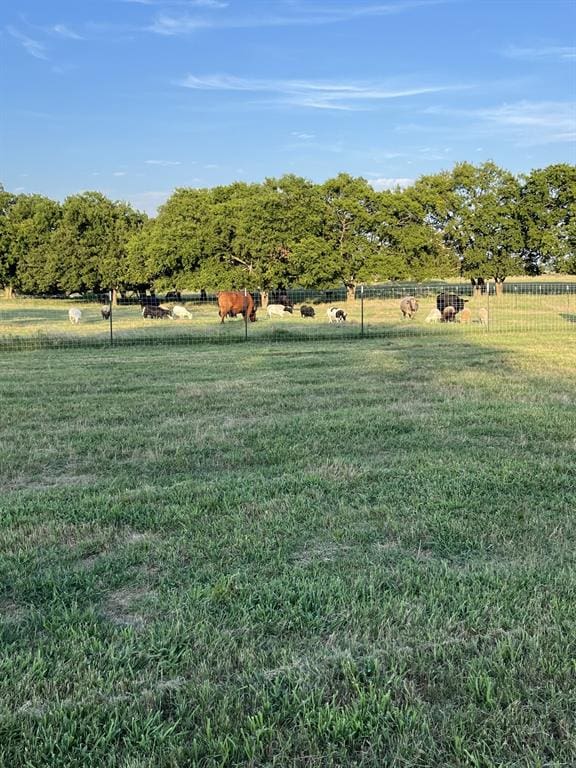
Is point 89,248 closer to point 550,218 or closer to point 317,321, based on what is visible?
point 317,321

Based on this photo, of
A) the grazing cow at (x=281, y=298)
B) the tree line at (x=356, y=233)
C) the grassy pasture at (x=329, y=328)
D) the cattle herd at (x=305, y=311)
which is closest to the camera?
the grassy pasture at (x=329, y=328)

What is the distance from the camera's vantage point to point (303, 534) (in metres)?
3.26

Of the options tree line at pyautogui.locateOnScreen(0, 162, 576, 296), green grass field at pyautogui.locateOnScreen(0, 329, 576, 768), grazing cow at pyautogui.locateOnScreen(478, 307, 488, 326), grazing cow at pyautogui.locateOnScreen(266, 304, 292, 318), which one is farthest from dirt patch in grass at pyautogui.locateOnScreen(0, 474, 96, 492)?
tree line at pyautogui.locateOnScreen(0, 162, 576, 296)

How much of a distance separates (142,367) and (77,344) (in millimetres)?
5305

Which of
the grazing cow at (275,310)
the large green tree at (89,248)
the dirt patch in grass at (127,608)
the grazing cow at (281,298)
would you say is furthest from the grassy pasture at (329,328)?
the large green tree at (89,248)

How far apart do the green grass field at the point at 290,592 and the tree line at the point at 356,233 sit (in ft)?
116

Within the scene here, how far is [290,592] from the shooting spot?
8.55 feet

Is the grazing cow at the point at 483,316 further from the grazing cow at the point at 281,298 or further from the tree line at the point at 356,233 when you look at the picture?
the tree line at the point at 356,233

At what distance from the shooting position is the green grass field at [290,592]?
181 centimetres

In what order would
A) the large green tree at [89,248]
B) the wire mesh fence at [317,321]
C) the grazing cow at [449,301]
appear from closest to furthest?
the wire mesh fence at [317,321], the grazing cow at [449,301], the large green tree at [89,248]

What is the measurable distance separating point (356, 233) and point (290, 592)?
139 ft

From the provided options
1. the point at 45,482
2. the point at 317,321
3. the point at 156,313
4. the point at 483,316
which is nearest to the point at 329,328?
the point at 483,316

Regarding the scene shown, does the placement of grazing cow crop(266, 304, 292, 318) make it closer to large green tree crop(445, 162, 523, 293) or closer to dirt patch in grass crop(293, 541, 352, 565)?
large green tree crop(445, 162, 523, 293)

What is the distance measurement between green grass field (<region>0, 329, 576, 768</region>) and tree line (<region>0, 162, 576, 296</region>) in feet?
116
